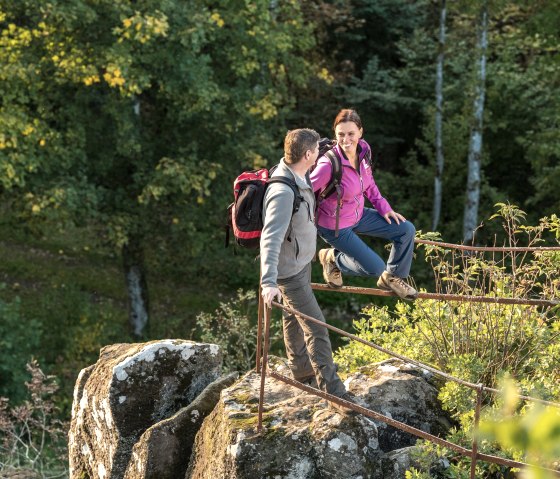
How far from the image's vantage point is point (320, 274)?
24297 millimetres

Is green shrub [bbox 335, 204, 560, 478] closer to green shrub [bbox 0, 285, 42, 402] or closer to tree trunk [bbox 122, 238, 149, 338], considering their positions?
green shrub [bbox 0, 285, 42, 402]

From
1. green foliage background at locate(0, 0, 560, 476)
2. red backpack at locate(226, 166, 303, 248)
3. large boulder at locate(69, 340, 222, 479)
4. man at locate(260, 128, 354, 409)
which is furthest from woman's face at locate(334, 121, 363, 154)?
green foliage background at locate(0, 0, 560, 476)

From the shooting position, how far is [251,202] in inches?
212

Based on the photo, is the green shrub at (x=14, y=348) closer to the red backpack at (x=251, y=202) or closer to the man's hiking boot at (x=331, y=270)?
the man's hiking boot at (x=331, y=270)

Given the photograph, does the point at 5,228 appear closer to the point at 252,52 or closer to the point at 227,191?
the point at 227,191

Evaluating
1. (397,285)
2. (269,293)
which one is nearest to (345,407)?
(269,293)

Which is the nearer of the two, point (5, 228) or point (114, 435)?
point (114, 435)

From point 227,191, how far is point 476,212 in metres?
8.58

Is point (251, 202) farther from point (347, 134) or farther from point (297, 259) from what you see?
point (347, 134)

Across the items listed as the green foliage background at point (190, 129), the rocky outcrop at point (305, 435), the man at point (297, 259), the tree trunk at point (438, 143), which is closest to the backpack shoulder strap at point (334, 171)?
the man at point (297, 259)

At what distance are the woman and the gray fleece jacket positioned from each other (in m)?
0.52

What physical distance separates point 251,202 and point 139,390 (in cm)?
239

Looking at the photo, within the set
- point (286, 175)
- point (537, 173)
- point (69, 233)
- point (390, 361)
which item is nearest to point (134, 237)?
point (69, 233)

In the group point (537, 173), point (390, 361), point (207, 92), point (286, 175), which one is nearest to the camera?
point (286, 175)
